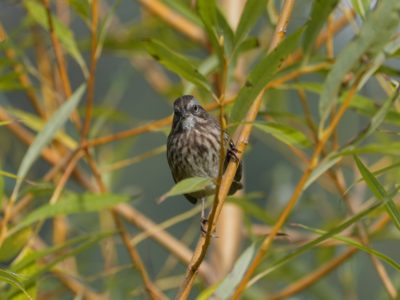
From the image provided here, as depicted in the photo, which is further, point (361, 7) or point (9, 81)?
point (9, 81)

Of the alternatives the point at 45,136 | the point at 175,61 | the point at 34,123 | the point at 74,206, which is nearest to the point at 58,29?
the point at 34,123

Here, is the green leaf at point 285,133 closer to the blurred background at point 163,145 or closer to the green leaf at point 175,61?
the blurred background at point 163,145

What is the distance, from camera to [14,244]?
2.50 meters

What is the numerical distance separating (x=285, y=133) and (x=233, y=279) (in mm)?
381

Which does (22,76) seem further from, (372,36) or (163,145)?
(372,36)

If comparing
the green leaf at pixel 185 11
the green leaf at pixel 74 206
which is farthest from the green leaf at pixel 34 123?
the green leaf at pixel 185 11

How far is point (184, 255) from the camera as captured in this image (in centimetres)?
346

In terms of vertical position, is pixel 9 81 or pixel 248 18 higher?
pixel 248 18

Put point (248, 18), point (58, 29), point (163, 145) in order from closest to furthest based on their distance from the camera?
point (248, 18), point (58, 29), point (163, 145)

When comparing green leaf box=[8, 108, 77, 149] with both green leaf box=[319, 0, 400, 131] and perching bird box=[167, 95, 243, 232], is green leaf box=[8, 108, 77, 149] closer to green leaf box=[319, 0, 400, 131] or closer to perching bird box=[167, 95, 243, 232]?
perching bird box=[167, 95, 243, 232]

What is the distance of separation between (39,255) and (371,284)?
Result: 4.25 meters

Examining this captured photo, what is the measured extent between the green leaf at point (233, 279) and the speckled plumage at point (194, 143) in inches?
46.5

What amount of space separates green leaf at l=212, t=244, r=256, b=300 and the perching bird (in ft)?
3.91

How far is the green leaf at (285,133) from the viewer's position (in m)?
1.98
